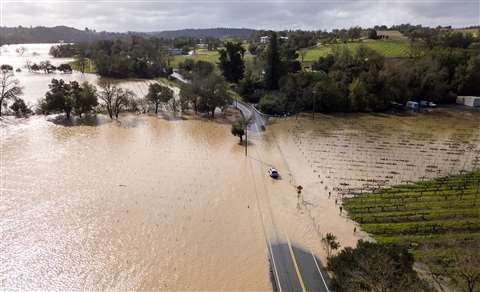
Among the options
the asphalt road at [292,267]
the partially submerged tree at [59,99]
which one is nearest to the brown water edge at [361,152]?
the asphalt road at [292,267]

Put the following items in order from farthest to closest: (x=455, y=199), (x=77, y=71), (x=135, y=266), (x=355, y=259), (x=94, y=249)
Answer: (x=77, y=71) → (x=455, y=199) → (x=94, y=249) → (x=135, y=266) → (x=355, y=259)

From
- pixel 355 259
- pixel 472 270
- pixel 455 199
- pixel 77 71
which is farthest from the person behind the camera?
pixel 77 71

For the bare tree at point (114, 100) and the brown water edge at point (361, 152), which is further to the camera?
the bare tree at point (114, 100)

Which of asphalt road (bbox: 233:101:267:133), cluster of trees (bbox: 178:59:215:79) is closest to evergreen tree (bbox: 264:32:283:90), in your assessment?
asphalt road (bbox: 233:101:267:133)

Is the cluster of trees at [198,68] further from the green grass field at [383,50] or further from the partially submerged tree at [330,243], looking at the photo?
the partially submerged tree at [330,243]

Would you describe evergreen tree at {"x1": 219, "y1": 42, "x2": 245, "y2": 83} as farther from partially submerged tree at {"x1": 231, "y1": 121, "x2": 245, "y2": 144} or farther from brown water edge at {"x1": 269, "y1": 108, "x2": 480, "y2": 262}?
partially submerged tree at {"x1": 231, "y1": 121, "x2": 245, "y2": 144}

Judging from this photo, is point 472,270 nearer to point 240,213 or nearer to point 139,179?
point 240,213

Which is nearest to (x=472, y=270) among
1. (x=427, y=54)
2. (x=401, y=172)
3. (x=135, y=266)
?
(x=135, y=266)
